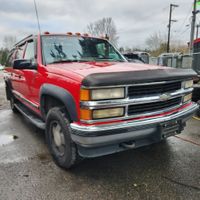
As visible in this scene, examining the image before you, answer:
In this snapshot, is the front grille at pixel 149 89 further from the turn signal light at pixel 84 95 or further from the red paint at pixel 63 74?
the turn signal light at pixel 84 95

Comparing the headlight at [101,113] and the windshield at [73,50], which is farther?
the windshield at [73,50]

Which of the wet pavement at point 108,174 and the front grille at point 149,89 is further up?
the front grille at point 149,89

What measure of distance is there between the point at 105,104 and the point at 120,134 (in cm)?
37

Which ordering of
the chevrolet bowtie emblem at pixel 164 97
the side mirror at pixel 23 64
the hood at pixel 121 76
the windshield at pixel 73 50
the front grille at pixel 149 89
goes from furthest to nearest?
the windshield at pixel 73 50 < the side mirror at pixel 23 64 < the chevrolet bowtie emblem at pixel 164 97 < the front grille at pixel 149 89 < the hood at pixel 121 76

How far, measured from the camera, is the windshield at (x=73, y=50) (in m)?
3.46

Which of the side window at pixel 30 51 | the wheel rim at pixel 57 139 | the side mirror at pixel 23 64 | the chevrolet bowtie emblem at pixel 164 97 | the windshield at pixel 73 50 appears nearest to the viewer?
the chevrolet bowtie emblem at pixel 164 97

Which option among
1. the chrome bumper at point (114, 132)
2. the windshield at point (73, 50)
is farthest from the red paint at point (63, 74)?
the chrome bumper at point (114, 132)

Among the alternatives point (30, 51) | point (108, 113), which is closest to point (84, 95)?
point (108, 113)

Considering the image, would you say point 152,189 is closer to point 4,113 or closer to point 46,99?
point 46,99

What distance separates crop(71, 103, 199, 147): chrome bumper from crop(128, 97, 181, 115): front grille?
11 cm

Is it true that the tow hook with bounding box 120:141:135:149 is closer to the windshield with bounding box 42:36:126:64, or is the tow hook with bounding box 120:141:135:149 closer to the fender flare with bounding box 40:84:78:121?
the fender flare with bounding box 40:84:78:121

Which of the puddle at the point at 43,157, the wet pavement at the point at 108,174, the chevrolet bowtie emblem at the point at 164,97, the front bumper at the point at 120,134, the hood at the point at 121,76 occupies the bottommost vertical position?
the puddle at the point at 43,157

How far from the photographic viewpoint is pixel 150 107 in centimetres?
258

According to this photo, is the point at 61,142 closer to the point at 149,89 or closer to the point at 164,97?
the point at 149,89
